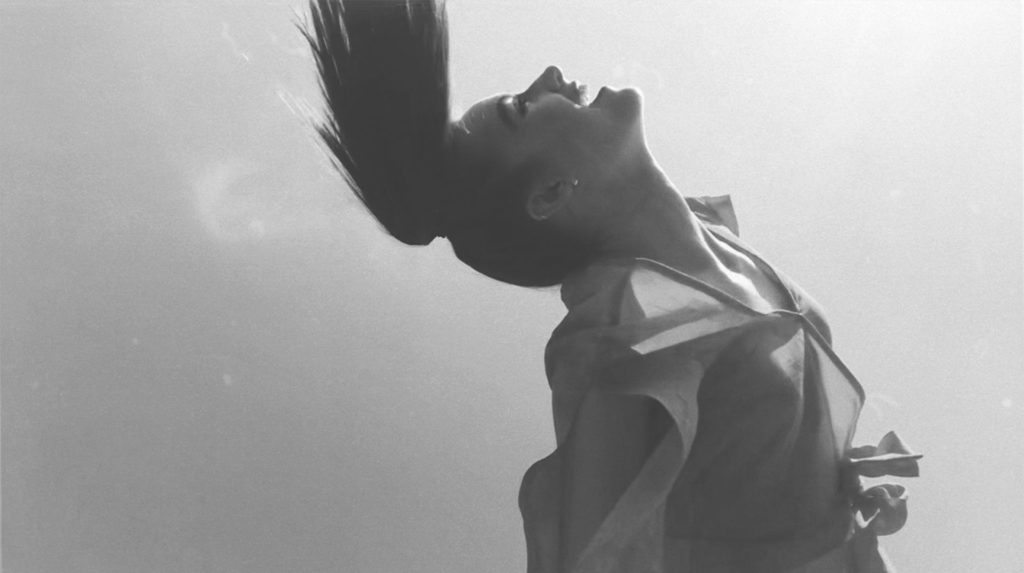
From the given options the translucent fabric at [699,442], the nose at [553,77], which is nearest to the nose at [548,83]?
the nose at [553,77]

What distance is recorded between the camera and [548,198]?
24.2 inches

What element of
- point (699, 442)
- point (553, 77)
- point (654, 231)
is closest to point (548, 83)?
point (553, 77)

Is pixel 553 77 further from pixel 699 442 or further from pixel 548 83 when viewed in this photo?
pixel 699 442

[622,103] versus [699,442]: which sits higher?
[622,103]

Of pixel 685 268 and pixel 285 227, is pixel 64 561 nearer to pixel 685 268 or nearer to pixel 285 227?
pixel 285 227

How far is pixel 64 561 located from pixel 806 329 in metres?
0.64

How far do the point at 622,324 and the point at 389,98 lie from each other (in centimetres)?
20

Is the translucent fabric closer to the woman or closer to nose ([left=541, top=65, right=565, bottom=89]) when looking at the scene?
the woman

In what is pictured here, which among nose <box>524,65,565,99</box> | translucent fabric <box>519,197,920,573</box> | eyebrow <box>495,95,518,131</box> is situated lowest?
translucent fabric <box>519,197,920,573</box>

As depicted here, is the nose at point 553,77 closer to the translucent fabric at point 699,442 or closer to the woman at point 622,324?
the woman at point 622,324

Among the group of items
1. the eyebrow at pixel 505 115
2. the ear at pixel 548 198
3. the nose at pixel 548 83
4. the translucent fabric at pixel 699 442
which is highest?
the nose at pixel 548 83

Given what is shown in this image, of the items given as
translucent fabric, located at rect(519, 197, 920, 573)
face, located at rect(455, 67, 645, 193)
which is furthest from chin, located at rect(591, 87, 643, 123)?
translucent fabric, located at rect(519, 197, 920, 573)

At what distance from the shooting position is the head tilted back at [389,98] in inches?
24.1

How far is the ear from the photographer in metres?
0.61
